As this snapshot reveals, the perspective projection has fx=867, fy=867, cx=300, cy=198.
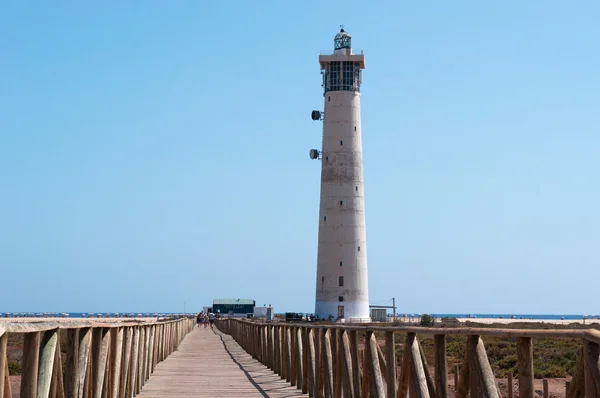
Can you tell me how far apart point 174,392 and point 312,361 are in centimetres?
248

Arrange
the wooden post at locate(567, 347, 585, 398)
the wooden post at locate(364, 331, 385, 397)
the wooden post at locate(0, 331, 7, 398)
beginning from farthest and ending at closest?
the wooden post at locate(364, 331, 385, 397), the wooden post at locate(567, 347, 585, 398), the wooden post at locate(0, 331, 7, 398)

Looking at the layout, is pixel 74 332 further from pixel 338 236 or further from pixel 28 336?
pixel 338 236

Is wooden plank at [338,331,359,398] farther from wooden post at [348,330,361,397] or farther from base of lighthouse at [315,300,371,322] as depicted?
base of lighthouse at [315,300,371,322]

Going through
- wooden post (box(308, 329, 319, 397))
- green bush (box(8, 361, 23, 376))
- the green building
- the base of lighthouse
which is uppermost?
the green building

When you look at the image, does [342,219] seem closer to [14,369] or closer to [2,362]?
[14,369]

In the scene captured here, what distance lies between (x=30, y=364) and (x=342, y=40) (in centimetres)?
6985

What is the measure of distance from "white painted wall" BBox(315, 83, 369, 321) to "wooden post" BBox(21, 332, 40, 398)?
192 ft

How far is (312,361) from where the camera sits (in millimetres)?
14227

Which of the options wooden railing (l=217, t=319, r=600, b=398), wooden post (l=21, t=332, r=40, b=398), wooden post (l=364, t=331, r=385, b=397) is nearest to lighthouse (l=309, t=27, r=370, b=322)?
wooden railing (l=217, t=319, r=600, b=398)

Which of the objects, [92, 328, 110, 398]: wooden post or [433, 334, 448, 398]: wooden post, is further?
[92, 328, 110, 398]: wooden post

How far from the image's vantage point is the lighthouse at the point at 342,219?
213 ft

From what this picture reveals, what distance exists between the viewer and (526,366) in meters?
6.43

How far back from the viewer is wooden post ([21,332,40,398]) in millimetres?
5953

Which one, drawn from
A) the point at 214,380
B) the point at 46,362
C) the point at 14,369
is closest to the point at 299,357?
the point at 214,380
